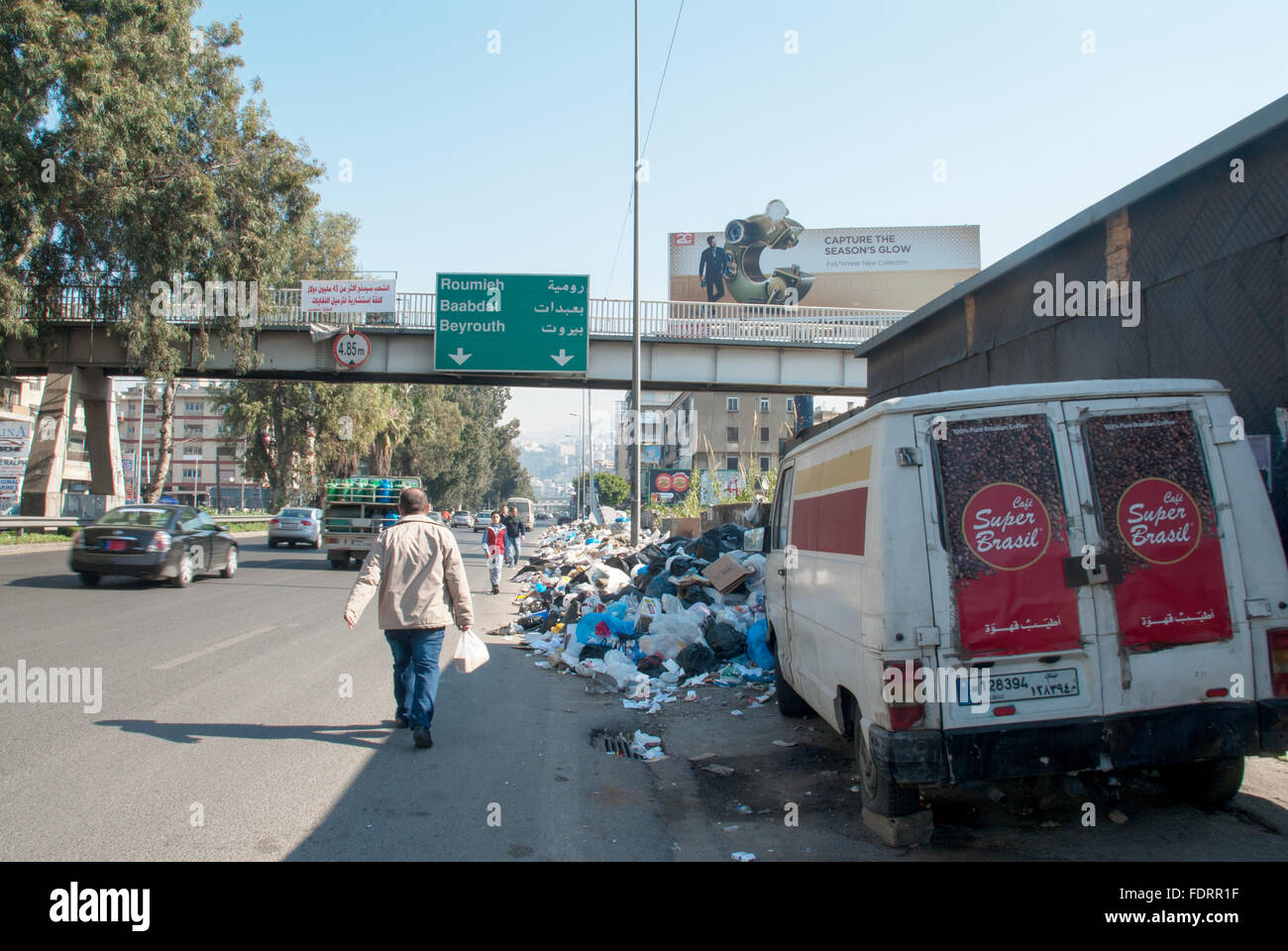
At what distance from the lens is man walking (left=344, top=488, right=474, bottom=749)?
6.52 m

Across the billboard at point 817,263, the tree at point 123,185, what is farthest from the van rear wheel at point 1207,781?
the billboard at point 817,263

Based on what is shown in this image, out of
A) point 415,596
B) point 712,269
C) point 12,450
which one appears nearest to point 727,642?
point 415,596

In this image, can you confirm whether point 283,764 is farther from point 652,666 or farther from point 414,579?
point 652,666

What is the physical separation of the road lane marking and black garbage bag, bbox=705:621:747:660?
5516mm

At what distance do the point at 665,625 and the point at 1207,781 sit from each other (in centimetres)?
608

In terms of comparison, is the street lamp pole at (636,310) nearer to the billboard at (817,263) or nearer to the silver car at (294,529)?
the silver car at (294,529)

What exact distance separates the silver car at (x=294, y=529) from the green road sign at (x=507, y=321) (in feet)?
33.2

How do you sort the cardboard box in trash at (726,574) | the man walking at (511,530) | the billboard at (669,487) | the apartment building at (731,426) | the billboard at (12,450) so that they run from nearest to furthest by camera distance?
the cardboard box in trash at (726,574) → the man walking at (511,530) → the billboard at (669,487) → the billboard at (12,450) → the apartment building at (731,426)

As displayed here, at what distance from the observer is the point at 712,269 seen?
161 ft

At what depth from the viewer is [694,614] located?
10.7 metres

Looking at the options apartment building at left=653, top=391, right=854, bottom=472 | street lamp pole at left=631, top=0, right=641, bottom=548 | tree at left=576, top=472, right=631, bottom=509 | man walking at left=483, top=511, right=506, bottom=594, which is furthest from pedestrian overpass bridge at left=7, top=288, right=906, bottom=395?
tree at left=576, top=472, right=631, bottom=509

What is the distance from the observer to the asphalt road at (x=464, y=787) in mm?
4512

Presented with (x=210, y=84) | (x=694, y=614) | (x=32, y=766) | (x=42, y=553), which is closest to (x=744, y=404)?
(x=210, y=84)

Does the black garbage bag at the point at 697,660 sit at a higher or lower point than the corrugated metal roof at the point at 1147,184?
lower
